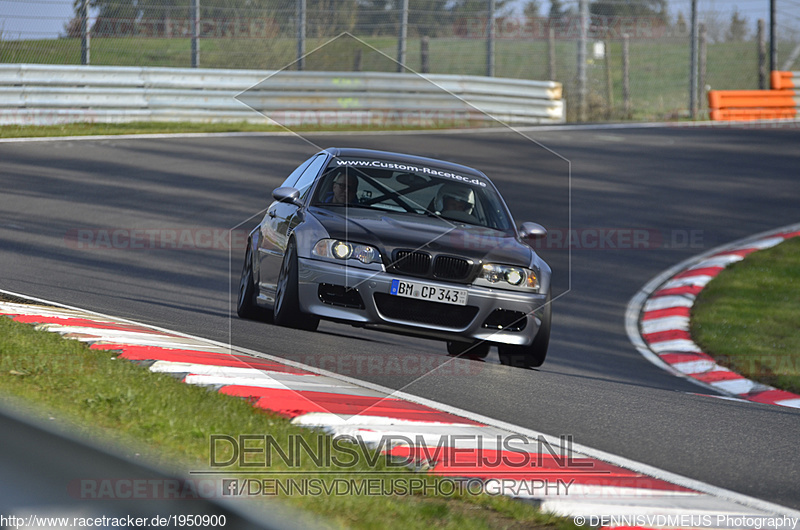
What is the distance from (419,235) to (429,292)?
428mm

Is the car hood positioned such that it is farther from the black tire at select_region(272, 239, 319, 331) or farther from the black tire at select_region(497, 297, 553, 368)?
the black tire at select_region(497, 297, 553, 368)

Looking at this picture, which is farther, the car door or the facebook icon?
the car door

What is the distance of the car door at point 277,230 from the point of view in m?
7.45

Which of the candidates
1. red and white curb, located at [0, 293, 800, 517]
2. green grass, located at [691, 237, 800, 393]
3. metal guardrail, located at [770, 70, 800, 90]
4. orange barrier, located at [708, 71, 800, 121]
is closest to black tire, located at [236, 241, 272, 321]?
red and white curb, located at [0, 293, 800, 517]

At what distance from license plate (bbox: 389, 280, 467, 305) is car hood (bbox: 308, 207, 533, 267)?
0.25 m

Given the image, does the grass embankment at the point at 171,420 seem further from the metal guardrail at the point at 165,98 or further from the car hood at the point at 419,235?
the metal guardrail at the point at 165,98

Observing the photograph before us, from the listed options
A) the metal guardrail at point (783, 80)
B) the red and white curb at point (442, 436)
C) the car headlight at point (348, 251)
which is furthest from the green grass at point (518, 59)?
the red and white curb at point (442, 436)

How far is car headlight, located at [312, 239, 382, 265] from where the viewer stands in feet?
22.3

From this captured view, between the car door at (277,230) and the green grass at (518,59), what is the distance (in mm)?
8421

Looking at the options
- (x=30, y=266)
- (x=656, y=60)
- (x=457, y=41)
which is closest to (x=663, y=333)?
(x=30, y=266)

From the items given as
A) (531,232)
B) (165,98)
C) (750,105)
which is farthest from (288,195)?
(750,105)

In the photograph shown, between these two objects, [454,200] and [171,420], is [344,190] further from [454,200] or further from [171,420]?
[171,420]

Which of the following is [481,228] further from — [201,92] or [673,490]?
[201,92]

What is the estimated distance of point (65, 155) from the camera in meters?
16.2
